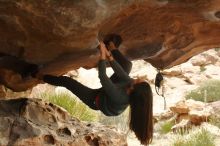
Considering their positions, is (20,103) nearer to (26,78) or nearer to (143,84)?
(26,78)

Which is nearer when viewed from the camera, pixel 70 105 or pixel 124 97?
pixel 124 97

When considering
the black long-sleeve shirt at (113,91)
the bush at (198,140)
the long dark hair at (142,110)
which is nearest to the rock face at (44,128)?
the black long-sleeve shirt at (113,91)

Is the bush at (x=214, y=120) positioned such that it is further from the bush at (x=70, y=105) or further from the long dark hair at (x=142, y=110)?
the long dark hair at (x=142, y=110)

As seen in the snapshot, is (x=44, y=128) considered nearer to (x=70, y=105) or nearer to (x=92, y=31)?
(x=92, y=31)

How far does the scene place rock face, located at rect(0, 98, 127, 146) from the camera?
19.4 ft

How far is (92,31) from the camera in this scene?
5.69 m

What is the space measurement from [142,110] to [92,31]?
128cm

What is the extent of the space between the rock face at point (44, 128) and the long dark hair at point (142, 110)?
102 cm

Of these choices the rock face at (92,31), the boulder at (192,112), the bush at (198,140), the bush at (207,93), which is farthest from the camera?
the bush at (207,93)

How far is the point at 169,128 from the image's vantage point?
14859 mm

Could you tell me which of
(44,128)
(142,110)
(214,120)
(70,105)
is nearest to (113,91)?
(142,110)

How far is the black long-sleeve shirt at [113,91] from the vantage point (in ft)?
18.5

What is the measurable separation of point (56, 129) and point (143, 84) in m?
1.57

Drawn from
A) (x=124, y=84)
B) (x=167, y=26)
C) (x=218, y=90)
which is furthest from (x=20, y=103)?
(x=218, y=90)
